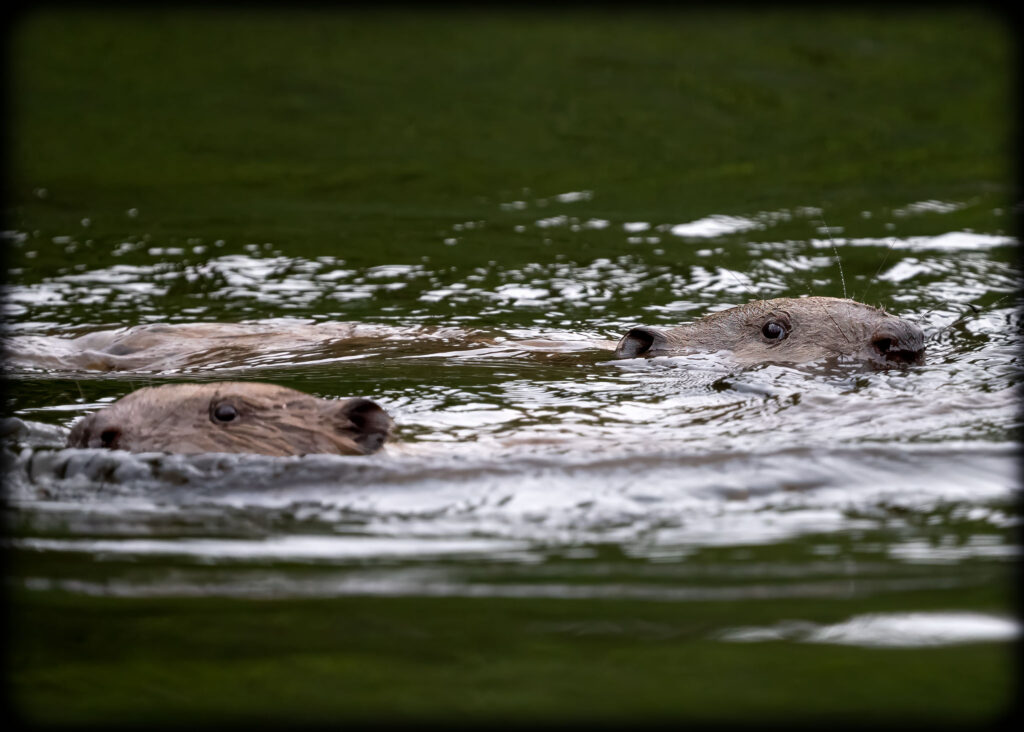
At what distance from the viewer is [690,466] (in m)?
5.90

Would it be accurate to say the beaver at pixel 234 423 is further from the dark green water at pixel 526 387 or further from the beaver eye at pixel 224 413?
the dark green water at pixel 526 387

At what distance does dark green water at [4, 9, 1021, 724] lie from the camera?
13.8 feet

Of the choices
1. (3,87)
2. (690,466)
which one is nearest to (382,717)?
(690,466)

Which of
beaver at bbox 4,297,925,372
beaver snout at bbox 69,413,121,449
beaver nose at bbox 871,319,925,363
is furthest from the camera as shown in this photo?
beaver at bbox 4,297,925,372

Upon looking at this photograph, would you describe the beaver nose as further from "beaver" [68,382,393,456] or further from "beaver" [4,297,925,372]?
"beaver" [68,382,393,456]

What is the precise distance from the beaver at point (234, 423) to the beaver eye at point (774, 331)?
2.98 m

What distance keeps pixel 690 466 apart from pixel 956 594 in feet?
4.84

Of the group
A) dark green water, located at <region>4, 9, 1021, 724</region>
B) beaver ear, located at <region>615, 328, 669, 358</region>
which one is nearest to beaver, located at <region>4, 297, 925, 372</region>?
beaver ear, located at <region>615, 328, 669, 358</region>

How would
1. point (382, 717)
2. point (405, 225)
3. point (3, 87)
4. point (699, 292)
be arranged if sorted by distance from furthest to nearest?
point (3, 87) → point (405, 225) → point (699, 292) → point (382, 717)

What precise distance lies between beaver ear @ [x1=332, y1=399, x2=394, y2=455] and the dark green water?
0.26 m

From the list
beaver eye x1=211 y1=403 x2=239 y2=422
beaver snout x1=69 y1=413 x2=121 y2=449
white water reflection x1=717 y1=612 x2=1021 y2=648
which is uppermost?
white water reflection x1=717 y1=612 x2=1021 y2=648

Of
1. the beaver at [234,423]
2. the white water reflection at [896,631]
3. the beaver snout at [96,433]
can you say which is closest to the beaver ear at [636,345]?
the beaver at [234,423]

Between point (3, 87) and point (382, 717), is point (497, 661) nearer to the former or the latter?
point (382, 717)

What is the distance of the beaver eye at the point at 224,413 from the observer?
618 cm
